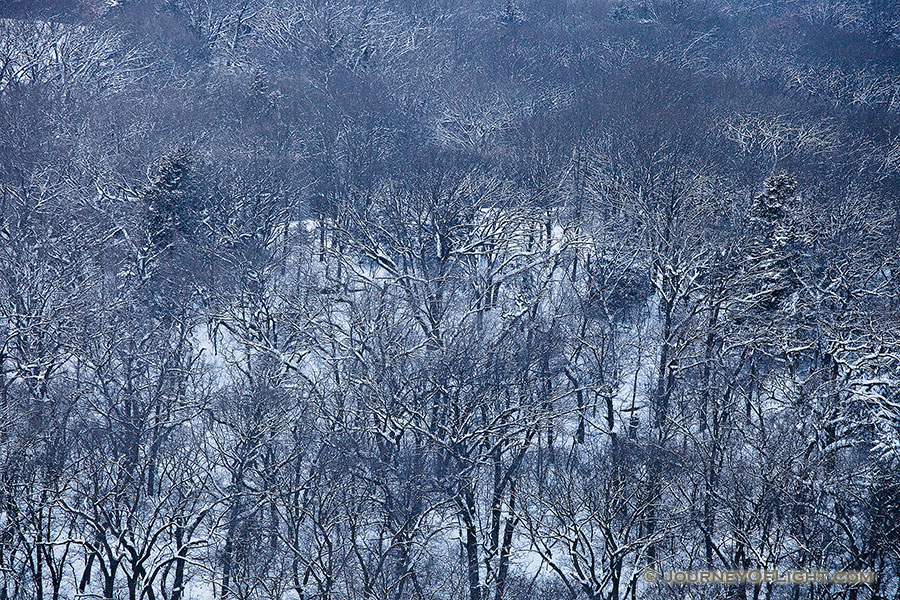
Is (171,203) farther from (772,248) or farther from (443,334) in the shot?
(772,248)

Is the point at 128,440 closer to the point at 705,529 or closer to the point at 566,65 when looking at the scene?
the point at 705,529

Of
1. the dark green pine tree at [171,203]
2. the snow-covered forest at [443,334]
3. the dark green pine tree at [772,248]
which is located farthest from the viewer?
the dark green pine tree at [171,203]

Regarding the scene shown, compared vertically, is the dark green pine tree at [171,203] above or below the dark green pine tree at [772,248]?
above

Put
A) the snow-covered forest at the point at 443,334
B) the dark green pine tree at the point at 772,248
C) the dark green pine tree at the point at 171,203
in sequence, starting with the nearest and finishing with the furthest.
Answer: the snow-covered forest at the point at 443,334 < the dark green pine tree at the point at 772,248 < the dark green pine tree at the point at 171,203

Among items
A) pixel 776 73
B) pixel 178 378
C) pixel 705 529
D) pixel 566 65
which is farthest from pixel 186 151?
pixel 776 73

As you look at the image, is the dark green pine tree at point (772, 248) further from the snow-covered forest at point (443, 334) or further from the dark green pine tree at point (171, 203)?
the dark green pine tree at point (171, 203)

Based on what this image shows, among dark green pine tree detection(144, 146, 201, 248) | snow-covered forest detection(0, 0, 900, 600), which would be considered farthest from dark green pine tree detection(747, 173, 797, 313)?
dark green pine tree detection(144, 146, 201, 248)

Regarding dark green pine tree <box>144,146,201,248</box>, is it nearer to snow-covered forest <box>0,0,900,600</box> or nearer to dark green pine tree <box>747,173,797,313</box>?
snow-covered forest <box>0,0,900,600</box>

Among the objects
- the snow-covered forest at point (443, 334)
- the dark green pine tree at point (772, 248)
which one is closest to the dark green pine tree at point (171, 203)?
the snow-covered forest at point (443, 334)

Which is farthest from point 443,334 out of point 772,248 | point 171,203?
point 171,203
